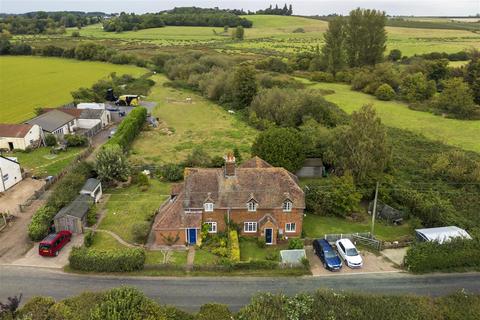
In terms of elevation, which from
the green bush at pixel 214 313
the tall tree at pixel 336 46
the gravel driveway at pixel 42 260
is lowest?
the gravel driveway at pixel 42 260

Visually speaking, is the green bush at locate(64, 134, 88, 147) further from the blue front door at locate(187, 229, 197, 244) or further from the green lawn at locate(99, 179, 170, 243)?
the blue front door at locate(187, 229, 197, 244)

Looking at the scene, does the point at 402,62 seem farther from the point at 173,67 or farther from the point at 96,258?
the point at 96,258

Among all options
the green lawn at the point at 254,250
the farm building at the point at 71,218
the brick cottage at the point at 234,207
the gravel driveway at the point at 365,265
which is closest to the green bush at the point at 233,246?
the green lawn at the point at 254,250

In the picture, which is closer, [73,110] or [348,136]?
[348,136]

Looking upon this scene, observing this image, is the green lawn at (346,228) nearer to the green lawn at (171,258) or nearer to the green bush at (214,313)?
the green lawn at (171,258)

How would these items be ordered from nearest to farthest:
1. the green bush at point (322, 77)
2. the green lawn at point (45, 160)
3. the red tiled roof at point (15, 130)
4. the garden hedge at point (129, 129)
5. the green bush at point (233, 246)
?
the green bush at point (233, 246) < the green lawn at point (45, 160) < the garden hedge at point (129, 129) < the red tiled roof at point (15, 130) < the green bush at point (322, 77)

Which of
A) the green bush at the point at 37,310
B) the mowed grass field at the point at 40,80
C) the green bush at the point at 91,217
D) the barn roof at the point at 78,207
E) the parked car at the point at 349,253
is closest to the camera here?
the green bush at the point at 37,310

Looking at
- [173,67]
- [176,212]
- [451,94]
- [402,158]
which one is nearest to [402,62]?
[451,94]
